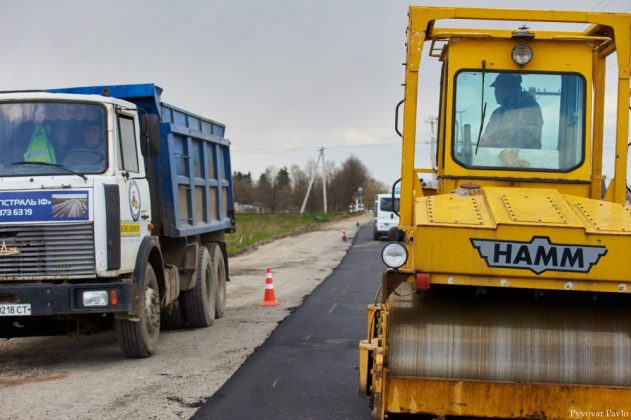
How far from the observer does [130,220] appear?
8.81 meters

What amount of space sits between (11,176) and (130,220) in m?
1.25

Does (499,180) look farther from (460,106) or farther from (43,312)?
(43,312)

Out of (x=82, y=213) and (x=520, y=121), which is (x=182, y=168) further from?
(x=520, y=121)

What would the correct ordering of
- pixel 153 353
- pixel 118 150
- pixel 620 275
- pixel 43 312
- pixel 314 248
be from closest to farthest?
pixel 620 275, pixel 43 312, pixel 118 150, pixel 153 353, pixel 314 248

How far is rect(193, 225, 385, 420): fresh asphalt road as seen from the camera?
22.9 ft

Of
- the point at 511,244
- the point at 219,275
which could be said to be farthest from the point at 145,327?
the point at 511,244

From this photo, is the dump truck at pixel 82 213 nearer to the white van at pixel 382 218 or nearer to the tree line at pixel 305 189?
the white van at pixel 382 218

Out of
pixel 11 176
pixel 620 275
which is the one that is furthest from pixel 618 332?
pixel 11 176

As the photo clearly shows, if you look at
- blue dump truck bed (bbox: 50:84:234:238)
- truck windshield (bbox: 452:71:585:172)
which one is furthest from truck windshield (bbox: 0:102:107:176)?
truck windshield (bbox: 452:71:585:172)

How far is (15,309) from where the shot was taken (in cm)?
816

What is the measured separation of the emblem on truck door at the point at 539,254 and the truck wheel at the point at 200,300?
277 inches

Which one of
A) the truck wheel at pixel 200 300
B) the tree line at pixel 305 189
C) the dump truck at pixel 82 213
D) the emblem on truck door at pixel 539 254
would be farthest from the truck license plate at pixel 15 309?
the tree line at pixel 305 189

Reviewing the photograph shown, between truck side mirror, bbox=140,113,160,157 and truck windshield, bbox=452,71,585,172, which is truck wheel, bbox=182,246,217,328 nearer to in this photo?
truck side mirror, bbox=140,113,160,157

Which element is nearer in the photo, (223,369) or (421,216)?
(421,216)
